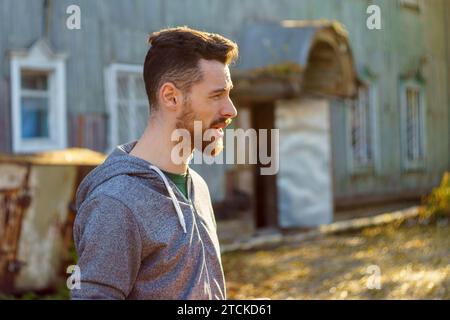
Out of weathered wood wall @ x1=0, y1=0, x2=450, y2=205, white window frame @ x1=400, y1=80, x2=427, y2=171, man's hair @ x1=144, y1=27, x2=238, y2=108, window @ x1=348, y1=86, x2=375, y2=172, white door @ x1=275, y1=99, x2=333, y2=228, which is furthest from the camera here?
white window frame @ x1=400, y1=80, x2=427, y2=171

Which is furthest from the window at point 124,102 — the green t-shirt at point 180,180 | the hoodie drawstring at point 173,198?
the hoodie drawstring at point 173,198

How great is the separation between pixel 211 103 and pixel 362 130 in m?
13.1

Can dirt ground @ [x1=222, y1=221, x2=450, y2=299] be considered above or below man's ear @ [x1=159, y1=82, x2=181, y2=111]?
below

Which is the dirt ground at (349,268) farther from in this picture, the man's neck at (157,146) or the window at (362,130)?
the man's neck at (157,146)

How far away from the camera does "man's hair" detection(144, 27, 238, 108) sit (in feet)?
6.36

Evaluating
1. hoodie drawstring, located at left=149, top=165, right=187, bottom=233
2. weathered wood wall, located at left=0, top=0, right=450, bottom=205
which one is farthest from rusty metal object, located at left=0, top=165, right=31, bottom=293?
hoodie drawstring, located at left=149, top=165, right=187, bottom=233

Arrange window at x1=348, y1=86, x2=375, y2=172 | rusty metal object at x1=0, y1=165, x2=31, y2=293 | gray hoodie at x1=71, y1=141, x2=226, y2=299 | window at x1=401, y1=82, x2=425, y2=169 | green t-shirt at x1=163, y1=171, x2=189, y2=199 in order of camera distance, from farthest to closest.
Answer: window at x1=401, y1=82, x2=425, y2=169, window at x1=348, y1=86, x2=375, y2=172, rusty metal object at x1=0, y1=165, x2=31, y2=293, green t-shirt at x1=163, y1=171, x2=189, y2=199, gray hoodie at x1=71, y1=141, x2=226, y2=299

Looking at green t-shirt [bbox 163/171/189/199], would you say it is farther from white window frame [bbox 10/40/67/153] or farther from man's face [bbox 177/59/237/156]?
white window frame [bbox 10/40/67/153]

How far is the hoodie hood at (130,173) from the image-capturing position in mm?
1950

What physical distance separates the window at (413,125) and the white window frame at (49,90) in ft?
29.7

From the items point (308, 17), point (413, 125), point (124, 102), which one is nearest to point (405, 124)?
point (413, 125)

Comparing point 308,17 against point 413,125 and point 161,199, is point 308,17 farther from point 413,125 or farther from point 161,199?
point 161,199

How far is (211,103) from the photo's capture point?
196cm

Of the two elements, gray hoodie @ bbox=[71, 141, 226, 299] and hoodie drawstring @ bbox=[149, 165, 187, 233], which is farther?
hoodie drawstring @ bbox=[149, 165, 187, 233]
